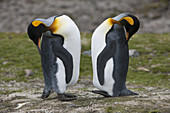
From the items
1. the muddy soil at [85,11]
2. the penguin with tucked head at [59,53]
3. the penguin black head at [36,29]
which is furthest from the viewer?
the muddy soil at [85,11]

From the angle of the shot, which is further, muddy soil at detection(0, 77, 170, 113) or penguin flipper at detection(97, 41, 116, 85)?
penguin flipper at detection(97, 41, 116, 85)

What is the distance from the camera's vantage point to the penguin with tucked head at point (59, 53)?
266 inches

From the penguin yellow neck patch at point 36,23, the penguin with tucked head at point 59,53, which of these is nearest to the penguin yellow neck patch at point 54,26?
the penguin with tucked head at point 59,53

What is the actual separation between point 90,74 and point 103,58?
540 centimetres

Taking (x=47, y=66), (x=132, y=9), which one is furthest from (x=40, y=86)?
(x=132, y=9)

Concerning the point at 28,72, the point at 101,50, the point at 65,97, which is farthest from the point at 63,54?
the point at 28,72

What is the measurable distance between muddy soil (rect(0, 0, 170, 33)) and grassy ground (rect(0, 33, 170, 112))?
43.4ft

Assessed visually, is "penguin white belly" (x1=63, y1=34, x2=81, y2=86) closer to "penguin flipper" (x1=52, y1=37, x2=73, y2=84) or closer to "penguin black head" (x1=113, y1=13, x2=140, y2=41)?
"penguin flipper" (x1=52, y1=37, x2=73, y2=84)

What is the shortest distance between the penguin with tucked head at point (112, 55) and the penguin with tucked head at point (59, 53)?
23.9 inches

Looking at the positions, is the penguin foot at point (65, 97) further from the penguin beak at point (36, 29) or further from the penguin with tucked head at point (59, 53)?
the penguin beak at point (36, 29)

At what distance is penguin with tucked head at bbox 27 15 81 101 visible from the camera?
6766mm

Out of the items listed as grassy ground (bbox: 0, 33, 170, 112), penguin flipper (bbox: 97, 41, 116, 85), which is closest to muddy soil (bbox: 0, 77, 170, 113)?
grassy ground (bbox: 0, 33, 170, 112)

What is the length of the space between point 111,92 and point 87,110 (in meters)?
1.59

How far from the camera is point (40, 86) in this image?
1018cm
